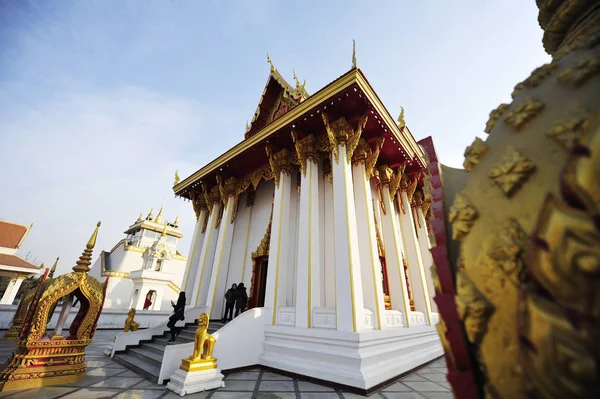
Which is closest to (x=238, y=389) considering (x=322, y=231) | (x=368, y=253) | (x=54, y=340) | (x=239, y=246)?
(x=54, y=340)

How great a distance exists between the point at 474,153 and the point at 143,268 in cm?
1671

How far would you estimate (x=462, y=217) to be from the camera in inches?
20.8

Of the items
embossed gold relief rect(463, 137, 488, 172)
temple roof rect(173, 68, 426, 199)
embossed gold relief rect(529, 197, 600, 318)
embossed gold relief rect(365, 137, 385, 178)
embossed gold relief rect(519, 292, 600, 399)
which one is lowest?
embossed gold relief rect(519, 292, 600, 399)

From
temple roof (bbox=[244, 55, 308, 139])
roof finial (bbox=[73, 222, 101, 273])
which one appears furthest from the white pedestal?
temple roof (bbox=[244, 55, 308, 139])

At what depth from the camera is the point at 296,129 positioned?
A: 4953 millimetres

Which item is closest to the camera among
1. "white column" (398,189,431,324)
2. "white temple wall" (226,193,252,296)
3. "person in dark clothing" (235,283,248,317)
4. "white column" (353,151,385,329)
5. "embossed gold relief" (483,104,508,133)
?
"embossed gold relief" (483,104,508,133)

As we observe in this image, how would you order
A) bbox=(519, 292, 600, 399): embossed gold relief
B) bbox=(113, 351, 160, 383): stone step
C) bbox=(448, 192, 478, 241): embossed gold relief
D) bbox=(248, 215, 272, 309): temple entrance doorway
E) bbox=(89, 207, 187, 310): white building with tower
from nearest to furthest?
bbox=(519, 292, 600, 399): embossed gold relief
bbox=(448, 192, 478, 241): embossed gold relief
bbox=(113, 351, 160, 383): stone step
bbox=(248, 215, 272, 309): temple entrance doorway
bbox=(89, 207, 187, 310): white building with tower

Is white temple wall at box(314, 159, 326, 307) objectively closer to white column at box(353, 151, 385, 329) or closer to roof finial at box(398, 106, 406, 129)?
white column at box(353, 151, 385, 329)

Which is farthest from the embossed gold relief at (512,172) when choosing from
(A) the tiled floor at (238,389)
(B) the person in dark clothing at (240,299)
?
(B) the person in dark clothing at (240,299)

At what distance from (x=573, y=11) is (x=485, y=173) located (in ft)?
2.06

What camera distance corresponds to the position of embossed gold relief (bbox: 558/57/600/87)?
481mm

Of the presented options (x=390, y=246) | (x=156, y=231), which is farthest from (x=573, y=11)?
(x=156, y=231)

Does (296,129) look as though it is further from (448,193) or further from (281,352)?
(448,193)

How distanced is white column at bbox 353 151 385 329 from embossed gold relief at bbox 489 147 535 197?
385 cm
